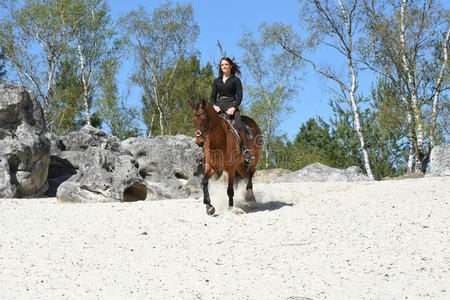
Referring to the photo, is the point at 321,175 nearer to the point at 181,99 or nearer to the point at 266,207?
the point at 266,207

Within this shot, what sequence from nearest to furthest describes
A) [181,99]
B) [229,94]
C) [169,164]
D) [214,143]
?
[214,143] < [229,94] < [169,164] < [181,99]

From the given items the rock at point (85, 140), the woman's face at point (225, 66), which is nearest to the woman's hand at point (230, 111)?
the woman's face at point (225, 66)

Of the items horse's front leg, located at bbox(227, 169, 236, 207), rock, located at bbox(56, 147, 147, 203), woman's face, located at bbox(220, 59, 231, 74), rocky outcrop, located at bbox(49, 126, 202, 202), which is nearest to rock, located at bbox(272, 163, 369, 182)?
rocky outcrop, located at bbox(49, 126, 202, 202)

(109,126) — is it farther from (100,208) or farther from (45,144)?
(100,208)

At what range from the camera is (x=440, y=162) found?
53.4 ft

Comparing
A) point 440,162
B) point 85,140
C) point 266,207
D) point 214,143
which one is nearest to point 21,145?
point 85,140

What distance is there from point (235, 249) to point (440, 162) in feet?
37.6

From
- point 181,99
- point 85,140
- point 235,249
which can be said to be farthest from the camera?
point 181,99

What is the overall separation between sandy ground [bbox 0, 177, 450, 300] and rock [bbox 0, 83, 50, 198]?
3.58 metres

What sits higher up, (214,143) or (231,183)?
(214,143)

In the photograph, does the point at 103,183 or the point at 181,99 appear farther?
the point at 181,99

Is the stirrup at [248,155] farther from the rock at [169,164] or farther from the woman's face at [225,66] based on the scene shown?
the rock at [169,164]

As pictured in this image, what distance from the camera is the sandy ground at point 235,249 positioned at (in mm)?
5793

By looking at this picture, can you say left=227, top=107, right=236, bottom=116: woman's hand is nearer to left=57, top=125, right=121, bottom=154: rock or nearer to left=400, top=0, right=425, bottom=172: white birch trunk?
left=57, top=125, right=121, bottom=154: rock
